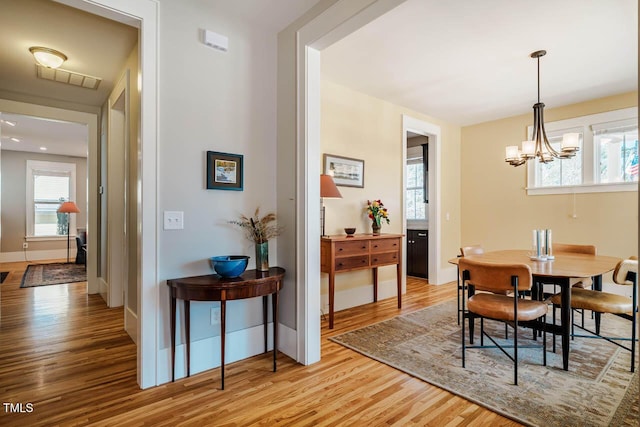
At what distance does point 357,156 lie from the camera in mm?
4195

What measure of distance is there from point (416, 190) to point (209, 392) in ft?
16.2

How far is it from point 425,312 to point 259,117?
277cm

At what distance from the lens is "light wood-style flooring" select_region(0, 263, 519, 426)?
1.81 m

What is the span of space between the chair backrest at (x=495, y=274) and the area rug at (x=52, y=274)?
5982 mm

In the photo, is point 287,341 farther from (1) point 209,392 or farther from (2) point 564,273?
(2) point 564,273

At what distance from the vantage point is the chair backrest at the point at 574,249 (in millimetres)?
3316

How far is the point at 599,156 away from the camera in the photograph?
14.2ft

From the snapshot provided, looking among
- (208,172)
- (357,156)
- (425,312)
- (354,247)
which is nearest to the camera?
(208,172)

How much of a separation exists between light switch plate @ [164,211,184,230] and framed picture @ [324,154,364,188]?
1.95m

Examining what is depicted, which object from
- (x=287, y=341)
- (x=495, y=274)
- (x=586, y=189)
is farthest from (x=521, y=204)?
(x=287, y=341)

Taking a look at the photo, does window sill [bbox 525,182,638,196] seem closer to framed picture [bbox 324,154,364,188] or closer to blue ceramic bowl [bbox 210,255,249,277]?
framed picture [bbox 324,154,364,188]

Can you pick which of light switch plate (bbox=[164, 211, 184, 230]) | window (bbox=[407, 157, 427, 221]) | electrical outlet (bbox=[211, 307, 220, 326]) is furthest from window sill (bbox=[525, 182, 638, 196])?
light switch plate (bbox=[164, 211, 184, 230])

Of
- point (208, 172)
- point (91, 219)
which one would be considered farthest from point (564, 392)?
point (91, 219)

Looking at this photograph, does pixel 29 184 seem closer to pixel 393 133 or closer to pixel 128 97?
pixel 128 97
